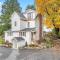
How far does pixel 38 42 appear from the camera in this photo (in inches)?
174

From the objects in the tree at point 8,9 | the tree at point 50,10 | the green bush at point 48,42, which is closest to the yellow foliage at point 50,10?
the tree at point 50,10

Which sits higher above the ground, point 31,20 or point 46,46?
point 31,20

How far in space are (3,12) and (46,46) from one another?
1168mm

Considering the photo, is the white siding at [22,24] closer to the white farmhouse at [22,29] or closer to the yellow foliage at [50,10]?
the white farmhouse at [22,29]

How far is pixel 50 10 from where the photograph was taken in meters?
4.20

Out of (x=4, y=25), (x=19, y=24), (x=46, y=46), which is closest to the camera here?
(x=4, y=25)

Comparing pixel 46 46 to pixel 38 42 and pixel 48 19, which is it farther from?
pixel 48 19

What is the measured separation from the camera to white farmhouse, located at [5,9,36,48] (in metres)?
4.27

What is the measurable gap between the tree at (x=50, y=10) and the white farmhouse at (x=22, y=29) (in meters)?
0.22

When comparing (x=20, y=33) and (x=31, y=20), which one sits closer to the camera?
(x=20, y=33)

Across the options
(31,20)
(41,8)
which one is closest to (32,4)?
(41,8)

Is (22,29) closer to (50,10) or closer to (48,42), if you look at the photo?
(48,42)

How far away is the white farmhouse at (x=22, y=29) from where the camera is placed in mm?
4268

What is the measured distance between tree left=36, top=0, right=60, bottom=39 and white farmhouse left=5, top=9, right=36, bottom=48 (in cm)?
22
